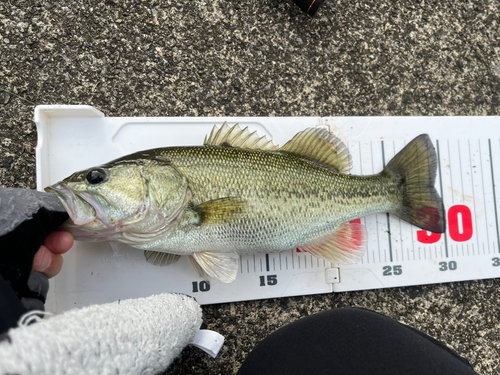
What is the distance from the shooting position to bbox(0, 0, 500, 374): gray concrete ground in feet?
5.25

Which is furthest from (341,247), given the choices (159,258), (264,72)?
(264,72)

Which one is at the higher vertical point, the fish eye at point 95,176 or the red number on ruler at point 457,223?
→ the fish eye at point 95,176

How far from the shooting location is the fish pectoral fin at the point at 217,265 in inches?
56.0

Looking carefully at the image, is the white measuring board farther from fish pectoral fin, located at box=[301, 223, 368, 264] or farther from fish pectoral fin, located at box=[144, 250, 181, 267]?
fish pectoral fin, located at box=[301, 223, 368, 264]

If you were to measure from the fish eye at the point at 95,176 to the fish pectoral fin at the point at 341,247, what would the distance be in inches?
36.8

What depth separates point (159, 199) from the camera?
4.26ft

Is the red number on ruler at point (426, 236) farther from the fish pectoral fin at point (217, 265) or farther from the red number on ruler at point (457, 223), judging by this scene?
the fish pectoral fin at point (217, 265)

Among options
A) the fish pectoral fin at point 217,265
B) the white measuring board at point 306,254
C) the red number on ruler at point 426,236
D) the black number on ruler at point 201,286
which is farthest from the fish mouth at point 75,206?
the red number on ruler at point 426,236

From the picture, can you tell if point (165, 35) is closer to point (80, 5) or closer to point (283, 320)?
point (80, 5)

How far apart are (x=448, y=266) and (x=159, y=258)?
1.53 metres

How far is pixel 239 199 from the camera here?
1.34 m

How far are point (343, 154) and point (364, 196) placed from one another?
223mm

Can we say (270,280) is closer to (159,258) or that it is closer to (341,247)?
(341,247)

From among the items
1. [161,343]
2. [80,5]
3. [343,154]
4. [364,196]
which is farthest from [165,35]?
[161,343]
